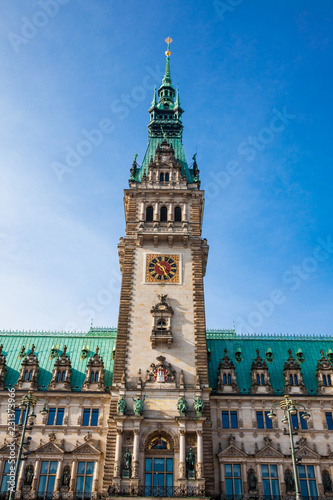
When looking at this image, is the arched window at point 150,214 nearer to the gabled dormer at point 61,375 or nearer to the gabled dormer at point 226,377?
the gabled dormer at point 226,377

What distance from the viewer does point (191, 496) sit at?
120ft

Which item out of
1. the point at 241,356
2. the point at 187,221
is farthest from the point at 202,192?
the point at 241,356

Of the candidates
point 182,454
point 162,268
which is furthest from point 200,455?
point 162,268

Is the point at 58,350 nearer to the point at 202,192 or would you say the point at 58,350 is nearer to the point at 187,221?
the point at 187,221

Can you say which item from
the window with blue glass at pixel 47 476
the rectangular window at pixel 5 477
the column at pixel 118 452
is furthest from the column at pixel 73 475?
the rectangular window at pixel 5 477

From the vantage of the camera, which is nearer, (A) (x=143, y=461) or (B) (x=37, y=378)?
(A) (x=143, y=461)

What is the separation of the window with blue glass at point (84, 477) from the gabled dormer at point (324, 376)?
21396 millimetres

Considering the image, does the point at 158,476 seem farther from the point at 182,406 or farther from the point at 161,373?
the point at 161,373

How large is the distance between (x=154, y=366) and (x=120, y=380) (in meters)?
3.13

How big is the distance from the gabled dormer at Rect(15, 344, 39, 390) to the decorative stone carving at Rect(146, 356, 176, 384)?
10.8 m

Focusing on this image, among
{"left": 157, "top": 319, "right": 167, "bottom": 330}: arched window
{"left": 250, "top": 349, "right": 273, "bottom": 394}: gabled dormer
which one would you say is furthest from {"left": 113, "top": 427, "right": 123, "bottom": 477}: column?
{"left": 250, "top": 349, "right": 273, "bottom": 394}: gabled dormer

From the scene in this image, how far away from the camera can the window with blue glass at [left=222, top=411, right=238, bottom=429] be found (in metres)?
43.2

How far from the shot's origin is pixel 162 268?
4916 centimetres

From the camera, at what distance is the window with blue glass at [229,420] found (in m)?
43.2
